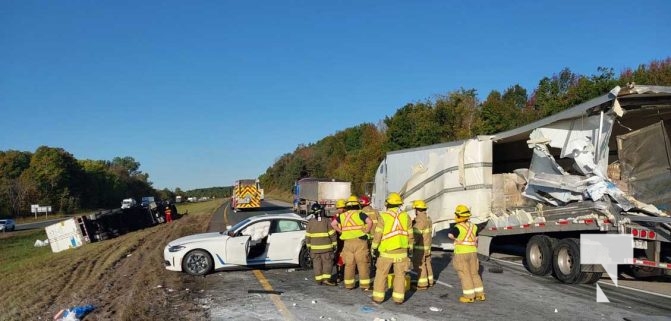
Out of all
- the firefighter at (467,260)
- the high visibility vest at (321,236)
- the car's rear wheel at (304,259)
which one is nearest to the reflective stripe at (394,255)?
the firefighter at (467,260)

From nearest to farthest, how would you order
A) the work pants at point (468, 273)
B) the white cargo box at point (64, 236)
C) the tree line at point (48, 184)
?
the work pants at point (468, 273)
the white cargo box at point (64, 236)
the tree line at point (48, 184)

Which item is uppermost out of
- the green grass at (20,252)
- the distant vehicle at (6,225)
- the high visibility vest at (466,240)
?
the high visibility vest at (466,240)

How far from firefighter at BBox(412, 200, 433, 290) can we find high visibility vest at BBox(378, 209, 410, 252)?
1698 mm

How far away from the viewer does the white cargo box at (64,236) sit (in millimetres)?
23453

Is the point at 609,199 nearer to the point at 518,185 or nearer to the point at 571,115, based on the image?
the point at 571,115

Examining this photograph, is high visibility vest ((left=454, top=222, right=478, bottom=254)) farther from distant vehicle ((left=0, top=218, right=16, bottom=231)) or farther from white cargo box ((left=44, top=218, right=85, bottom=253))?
distant vehicle ((left=0, top=218, right=16, bottom=231))

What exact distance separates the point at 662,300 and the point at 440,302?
11.8 ft

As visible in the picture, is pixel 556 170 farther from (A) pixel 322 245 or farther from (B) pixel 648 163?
(A) pixel 322 245

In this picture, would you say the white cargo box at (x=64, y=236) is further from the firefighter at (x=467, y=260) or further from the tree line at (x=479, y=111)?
the firefighter at (x=467, y=260)

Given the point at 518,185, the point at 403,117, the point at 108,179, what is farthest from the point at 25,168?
the point at 518,185

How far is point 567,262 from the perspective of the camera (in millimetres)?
10453

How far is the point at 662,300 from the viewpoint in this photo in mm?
8648

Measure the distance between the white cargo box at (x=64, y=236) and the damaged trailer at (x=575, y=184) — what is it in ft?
55.4

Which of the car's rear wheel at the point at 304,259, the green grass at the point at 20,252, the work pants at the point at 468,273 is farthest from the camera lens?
the green grass at the point at 20,252
